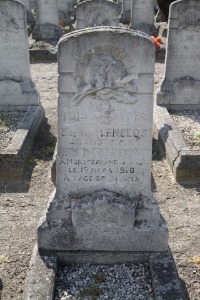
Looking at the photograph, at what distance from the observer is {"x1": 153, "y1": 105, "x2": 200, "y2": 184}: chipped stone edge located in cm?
608

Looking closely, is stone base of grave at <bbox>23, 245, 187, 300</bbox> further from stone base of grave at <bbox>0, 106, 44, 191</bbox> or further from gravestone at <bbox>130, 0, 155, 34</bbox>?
gravestone at <bbox>130, 0, 155, 34</bbox>

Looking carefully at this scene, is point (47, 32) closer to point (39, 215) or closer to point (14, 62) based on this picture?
point (14, 62)

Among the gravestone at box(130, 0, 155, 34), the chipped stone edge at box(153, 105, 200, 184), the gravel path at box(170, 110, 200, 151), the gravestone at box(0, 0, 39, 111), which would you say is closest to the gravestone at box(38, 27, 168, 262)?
the chipped stone edge at box(153, 105, 200, 184)

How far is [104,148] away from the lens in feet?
13.3

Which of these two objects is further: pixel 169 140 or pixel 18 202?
pixel 169 140

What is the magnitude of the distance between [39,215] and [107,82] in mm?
2285

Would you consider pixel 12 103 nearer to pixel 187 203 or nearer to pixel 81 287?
pixel 187 203

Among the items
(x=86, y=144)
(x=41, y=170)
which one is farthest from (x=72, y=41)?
(x=41, y=170)

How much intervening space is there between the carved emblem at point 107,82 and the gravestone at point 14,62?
14.8 feet

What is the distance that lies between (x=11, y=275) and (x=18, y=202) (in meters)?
1.52

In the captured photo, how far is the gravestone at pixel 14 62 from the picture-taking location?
311 inches

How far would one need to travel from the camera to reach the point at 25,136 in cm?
678

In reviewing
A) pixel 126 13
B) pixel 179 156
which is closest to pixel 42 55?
pixel 126 13

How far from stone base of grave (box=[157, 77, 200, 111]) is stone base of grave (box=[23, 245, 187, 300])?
15.2 ft
